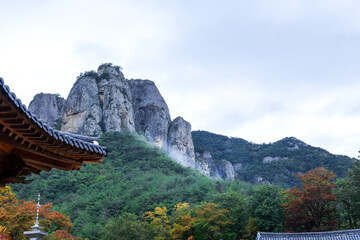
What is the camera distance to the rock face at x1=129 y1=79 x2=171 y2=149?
227 feet

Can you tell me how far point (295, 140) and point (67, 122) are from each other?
57.4 m

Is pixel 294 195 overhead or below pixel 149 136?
below

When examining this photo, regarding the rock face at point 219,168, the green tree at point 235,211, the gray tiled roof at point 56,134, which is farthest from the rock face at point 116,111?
Answer: the gray tiled roof at point 56,134

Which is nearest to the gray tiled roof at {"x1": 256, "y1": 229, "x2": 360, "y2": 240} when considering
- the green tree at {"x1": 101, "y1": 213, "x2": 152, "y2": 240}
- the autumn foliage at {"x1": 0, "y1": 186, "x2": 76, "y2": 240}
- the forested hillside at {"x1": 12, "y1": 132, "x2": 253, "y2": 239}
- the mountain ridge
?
the green tree at {"x1": 101, "y1": 213, "x2": 152, "y2": 240}

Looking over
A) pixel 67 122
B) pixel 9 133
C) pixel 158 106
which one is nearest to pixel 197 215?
pixel 9 133

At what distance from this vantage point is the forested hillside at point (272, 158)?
70.6m

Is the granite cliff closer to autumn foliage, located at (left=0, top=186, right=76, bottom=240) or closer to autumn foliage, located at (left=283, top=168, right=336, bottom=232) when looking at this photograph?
autumn foliage, located at (left=0, top=186, right=76, bottom=240)

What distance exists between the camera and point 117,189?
40.4m

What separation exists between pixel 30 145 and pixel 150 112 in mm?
67336

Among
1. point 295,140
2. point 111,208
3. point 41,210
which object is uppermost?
point 295,140

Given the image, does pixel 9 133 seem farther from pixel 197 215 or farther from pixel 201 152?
pixel 201 152

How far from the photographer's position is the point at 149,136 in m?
68.2

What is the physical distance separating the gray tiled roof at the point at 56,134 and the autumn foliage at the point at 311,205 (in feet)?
69.2

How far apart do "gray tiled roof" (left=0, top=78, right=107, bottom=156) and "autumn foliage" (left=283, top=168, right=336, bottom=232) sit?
21.1m
